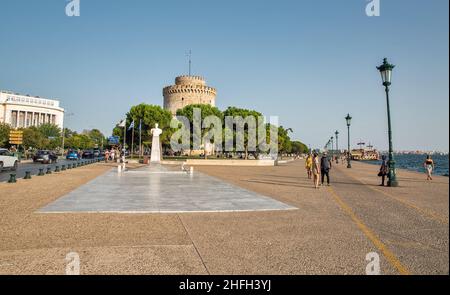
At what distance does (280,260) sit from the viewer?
15.3 ft

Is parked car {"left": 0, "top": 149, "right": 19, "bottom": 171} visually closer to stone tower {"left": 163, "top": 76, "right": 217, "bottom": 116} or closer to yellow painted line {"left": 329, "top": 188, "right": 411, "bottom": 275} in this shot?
yellow painted line {"left": 329, "top": 188, "right": 411, "bottom": 275}

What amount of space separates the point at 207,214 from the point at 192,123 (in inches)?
2091

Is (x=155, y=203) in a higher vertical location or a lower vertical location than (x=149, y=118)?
lower

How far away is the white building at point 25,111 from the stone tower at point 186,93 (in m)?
55.6

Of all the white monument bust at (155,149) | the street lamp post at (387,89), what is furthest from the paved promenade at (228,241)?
the white monument bust at (155,149)

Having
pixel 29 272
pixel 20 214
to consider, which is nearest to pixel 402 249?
pixel 29 272

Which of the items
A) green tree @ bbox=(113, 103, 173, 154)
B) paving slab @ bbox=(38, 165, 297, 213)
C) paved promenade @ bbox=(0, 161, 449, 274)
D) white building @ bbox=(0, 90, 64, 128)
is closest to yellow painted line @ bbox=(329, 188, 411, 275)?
paved promenade @ bbox=(0, 161, 449, 274)

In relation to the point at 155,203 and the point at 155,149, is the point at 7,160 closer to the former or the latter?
the point at 155,149

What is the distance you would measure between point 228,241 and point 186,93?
85797 millimetres

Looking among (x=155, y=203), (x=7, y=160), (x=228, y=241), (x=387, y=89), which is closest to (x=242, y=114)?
(x=7, y=160)

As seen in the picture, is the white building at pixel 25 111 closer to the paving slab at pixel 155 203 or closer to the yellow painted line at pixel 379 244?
the paving slab at pixel 155 203

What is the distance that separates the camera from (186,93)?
292 feet

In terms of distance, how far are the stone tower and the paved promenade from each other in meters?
81.2
